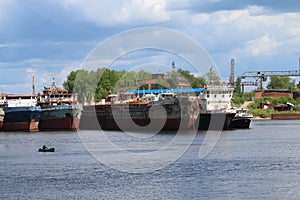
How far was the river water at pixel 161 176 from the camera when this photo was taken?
45094mm

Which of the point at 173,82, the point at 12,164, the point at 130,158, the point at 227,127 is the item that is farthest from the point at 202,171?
the point at 173,82

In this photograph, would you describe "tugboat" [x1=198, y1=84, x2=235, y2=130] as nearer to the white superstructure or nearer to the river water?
the white superstructure

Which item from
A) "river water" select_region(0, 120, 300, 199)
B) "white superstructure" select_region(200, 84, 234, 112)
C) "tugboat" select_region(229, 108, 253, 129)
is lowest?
"river water" select_region(0, 120, 300, 199)

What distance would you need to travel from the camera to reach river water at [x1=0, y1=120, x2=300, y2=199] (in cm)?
4509

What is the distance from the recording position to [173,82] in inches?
6836

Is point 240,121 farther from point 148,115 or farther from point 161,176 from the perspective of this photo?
point 161,176

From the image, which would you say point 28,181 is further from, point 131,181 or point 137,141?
point 137,141

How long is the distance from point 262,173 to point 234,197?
10705 mm

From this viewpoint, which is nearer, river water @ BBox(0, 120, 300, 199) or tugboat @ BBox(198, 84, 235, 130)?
river water @ BBox(0, 120, 300, 199)

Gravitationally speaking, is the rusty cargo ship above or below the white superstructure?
below

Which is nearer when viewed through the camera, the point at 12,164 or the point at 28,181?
the point at 28,181

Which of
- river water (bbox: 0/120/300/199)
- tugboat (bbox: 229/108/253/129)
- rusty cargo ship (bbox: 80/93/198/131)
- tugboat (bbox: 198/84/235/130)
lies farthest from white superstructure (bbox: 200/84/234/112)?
river water (bbox: 0/120/300/199)

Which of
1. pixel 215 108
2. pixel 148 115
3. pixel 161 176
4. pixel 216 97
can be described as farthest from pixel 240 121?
pixel 161 176

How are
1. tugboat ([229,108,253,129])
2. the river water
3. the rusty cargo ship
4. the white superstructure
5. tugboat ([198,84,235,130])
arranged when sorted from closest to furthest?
the river water < the rusty cargo ship < tugboat ([198,84,235,130]) < the white superstructure < tugboat ([229,108,253,129])
